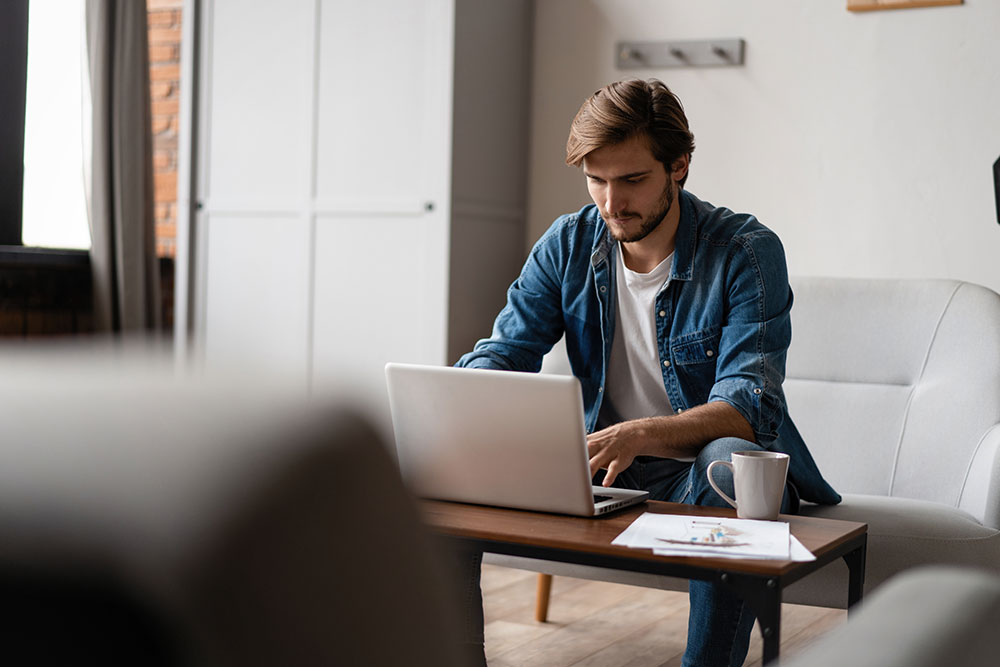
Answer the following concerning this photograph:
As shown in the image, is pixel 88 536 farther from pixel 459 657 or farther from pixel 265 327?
pixel 265 327

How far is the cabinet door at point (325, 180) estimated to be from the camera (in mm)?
3283

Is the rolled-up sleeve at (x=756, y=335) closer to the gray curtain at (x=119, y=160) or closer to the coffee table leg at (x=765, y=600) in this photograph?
the coffee table leg at (x=765, y=600)

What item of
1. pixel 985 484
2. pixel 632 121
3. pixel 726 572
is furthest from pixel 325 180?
pixel 726 572

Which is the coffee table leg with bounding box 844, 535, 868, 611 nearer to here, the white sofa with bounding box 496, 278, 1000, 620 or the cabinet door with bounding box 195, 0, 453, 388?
the white sofa with bounding box 496, 278, 1000, 620

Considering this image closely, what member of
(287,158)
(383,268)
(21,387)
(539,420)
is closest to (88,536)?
(21,387)

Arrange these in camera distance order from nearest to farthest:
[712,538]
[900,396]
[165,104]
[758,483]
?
[712,538]
[758,483]
[900,396]
[165,104]

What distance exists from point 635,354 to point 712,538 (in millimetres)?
709

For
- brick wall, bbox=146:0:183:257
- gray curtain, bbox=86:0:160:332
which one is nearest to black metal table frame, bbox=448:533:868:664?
gray curtain, bbox=86:0:160:332

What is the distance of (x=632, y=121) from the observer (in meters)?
1.92

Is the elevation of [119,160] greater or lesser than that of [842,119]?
lesser

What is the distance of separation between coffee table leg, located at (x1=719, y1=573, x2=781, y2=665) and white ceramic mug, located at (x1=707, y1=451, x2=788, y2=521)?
0.26 meters

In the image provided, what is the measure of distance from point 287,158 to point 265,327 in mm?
536

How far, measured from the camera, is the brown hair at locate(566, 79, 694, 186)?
75.5 inches

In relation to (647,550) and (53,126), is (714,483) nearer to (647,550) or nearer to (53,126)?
(647,550)
